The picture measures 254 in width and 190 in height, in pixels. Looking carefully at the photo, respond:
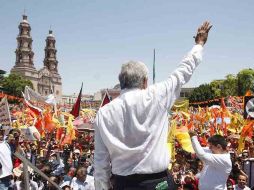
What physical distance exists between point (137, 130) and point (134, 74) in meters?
0.36

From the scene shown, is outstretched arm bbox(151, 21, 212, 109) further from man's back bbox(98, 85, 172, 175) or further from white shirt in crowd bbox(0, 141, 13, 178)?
white shirt in crowd bbox(0, 141, 13, 178)

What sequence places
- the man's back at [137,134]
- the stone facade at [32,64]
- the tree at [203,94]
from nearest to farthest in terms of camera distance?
the man's back at [137,134]
the tree at [203,94]
the stone facade at [32,64]

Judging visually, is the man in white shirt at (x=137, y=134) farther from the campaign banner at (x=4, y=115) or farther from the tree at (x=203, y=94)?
the tree at (x=203, y=94)

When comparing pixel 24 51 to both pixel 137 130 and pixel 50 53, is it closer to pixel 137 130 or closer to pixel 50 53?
pixel 50 53

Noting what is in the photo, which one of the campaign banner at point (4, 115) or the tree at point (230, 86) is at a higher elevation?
the tree at point (230, 86)

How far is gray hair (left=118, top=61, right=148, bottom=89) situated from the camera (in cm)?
239

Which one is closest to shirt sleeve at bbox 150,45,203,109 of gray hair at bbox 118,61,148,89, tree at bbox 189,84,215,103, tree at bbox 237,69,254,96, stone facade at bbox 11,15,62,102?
gray hair at bbox 118,61,148,89

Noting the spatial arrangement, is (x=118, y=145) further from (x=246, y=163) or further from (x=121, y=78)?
(x=246, y=163)

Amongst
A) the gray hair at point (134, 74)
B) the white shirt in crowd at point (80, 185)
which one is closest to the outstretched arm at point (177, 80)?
the gray hair at point (134, 74)

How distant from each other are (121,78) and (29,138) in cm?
1035

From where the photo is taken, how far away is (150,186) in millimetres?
2248

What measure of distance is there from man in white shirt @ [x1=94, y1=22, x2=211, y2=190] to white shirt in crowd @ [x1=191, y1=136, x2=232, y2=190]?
1.30 metres

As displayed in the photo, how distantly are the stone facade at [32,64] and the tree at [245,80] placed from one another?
43.0m

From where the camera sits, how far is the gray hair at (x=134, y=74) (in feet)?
7.86
